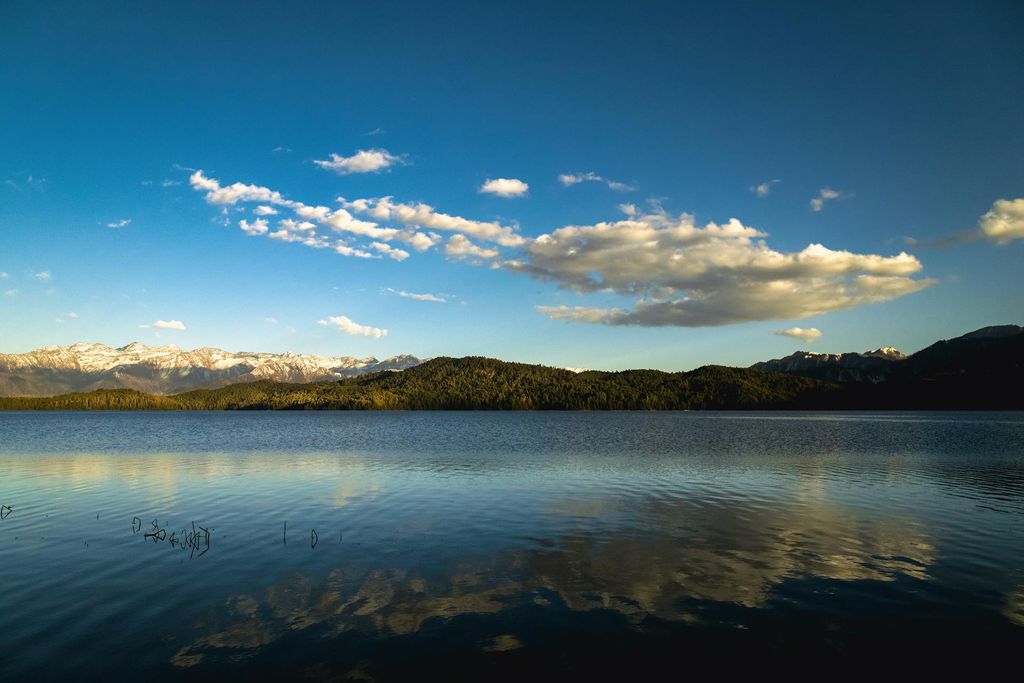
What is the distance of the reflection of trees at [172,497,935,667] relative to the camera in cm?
1650

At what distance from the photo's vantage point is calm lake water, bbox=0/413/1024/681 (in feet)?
47.2

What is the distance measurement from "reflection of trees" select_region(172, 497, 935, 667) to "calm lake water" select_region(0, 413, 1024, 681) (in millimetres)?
115

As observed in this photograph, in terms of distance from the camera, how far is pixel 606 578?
20.4 metres

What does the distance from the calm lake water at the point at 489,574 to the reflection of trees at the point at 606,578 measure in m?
0.11

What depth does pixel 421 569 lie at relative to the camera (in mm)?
21391

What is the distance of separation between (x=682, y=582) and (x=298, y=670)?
13.0 meters

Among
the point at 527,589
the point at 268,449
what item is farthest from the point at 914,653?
the point at 268,449

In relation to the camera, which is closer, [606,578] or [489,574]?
[606,578]

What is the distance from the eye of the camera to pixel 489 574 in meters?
20.8

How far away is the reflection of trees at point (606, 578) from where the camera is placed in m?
16.5

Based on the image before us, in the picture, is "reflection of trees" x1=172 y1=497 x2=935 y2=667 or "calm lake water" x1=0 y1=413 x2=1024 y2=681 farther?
"reflection of trees" x1=172 y1=497 x2=935 y2=667

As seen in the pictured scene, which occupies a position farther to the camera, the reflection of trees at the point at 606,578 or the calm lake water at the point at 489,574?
the reflection of trees at the point at 606,578

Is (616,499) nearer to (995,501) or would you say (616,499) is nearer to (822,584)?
(822,584)

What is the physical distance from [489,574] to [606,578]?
169 inches
